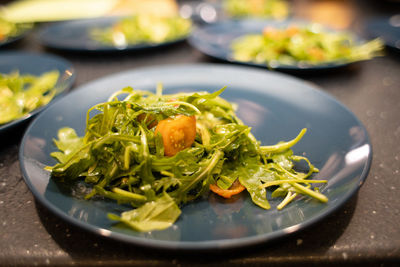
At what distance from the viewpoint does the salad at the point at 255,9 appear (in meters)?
3.16

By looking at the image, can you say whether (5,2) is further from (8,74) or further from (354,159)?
(354,159)

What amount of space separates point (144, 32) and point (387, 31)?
157 centimetres

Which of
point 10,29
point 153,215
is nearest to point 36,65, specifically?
point 10,29

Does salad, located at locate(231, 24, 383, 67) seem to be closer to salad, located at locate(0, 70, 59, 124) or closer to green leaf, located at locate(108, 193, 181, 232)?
salad, located at locate(0, 70, 59, 124)

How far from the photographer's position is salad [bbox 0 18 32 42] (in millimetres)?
2136

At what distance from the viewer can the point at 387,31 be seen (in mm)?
1922

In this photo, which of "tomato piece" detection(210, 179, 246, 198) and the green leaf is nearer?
the green leaf

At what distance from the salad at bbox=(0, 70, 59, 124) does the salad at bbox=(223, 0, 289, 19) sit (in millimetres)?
2314

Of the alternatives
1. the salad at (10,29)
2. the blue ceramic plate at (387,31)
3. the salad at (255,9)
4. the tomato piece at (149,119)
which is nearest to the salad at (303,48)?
the blue ceramic plate at (387,31)

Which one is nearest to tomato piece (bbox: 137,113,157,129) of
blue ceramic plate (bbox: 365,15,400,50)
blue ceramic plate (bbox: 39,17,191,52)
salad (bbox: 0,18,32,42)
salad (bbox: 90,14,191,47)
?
blue ceramic plate (bbox: 39,17,191,52)

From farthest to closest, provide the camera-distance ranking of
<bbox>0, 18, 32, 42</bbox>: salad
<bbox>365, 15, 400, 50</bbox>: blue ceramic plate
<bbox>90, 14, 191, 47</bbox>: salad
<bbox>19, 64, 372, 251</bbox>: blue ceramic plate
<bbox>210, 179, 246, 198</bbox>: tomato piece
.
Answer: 1. <bbox>0, 18, 32, 42</bbox>: salad
2. <bbox>90, 14, 191, 47</bbox>: salad
3. <bbox>365, 15, 400, 50</bbox>: blue ceramic plate
4. <bbox>210, 179, 246, 198</bbox>: tomato piece
5. <bbox>19, 64, 372, 251</bbox>: blue ceramic plate

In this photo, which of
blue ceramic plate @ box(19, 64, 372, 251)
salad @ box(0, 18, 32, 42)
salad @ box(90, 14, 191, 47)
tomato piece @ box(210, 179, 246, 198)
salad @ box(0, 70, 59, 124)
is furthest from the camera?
salad @ box(0, 18, 32, 42)

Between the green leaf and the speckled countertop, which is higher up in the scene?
the green leaf

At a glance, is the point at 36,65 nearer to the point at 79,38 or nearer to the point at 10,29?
the point at 79,38
